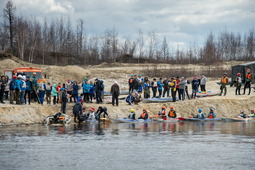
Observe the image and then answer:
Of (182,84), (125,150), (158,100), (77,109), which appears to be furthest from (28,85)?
(125,150)

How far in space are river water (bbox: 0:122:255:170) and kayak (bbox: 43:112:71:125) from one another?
4.43m

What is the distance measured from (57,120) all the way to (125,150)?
36.3ft

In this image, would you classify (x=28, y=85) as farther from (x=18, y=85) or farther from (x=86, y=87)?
(x=86, y=87)

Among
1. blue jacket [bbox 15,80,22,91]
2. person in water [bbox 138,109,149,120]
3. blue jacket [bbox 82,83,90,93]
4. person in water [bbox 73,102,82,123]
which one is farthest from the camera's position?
blue jacket [bbox 82,83,90,93]

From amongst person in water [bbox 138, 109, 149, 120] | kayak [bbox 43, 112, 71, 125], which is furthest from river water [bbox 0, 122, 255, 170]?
person in water [bbox 138, 109, 149, 120]

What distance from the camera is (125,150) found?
594 inches

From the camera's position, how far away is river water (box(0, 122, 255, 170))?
12.6 meters

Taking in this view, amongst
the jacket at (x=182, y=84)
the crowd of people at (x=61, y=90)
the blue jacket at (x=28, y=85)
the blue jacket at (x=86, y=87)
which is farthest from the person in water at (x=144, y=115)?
the blue jacket at (x=28, y=85)

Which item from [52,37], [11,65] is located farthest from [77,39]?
[11,65]

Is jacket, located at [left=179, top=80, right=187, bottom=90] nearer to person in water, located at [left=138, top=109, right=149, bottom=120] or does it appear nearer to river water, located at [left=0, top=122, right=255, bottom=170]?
person in water, located at [left=138, top=109, right=149, bottom=120]

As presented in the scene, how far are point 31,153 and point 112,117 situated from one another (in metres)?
14.1

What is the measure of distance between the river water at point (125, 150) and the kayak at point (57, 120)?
4432mm

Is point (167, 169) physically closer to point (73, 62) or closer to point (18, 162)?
point (18, 162)

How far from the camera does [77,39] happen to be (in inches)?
2975
